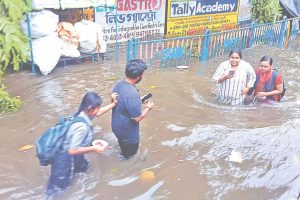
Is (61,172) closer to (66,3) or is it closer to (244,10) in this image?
(66,3)

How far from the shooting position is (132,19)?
1140 centimetres

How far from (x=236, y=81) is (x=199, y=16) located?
758 cm

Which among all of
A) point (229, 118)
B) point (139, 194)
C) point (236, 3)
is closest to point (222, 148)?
point (229, 118)

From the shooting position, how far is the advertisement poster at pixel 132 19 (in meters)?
10.7

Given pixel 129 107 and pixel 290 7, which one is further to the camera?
pixel 290 7

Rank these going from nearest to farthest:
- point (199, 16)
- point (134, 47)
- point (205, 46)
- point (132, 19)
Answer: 1. point (134, 47)
2. point (205, 46)
3. point (132, 19)
4. point (199, 16)

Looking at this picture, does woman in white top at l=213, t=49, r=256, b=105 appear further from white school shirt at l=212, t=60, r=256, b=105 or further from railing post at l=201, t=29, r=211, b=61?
railing post at l=201, t=29, r=211, b=61

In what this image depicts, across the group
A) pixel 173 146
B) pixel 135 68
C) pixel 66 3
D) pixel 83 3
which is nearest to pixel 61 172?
pixel 135 68

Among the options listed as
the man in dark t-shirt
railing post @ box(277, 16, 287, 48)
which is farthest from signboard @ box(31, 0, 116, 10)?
railing post @ box(277, 16, 287, 48)

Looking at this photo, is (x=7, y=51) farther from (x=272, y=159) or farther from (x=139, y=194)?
(x=272, y=159)

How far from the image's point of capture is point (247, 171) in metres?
4.67

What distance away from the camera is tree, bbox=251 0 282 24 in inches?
534

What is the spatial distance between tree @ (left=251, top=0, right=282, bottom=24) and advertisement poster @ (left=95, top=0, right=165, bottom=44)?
3984mm

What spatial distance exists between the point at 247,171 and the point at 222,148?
627 mm
